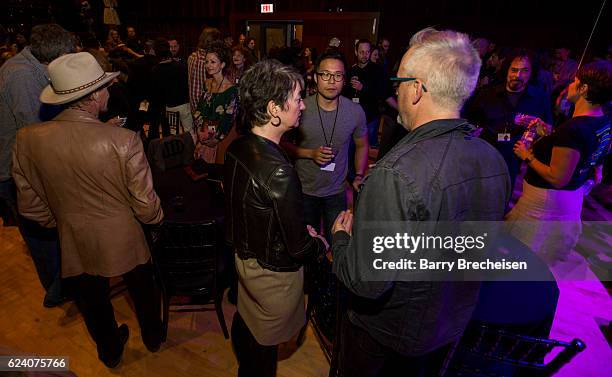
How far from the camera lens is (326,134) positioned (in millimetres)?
2793

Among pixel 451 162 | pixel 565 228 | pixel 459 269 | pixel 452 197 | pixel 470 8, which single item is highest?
pixel 470 8

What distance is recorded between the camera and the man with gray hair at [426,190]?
3.87 feet

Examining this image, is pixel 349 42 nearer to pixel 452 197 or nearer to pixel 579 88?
pixel 579 88

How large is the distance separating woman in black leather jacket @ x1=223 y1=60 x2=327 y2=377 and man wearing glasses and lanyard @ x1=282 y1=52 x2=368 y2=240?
956 millimetres

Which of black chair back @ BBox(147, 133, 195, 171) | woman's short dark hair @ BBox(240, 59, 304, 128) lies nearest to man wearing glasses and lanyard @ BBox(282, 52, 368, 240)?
woman's short dark hair @ BBox(240, 59, 304, 128)

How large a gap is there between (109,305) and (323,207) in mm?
1674

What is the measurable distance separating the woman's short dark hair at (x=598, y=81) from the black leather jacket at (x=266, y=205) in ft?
7.19

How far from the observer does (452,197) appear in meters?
1.21

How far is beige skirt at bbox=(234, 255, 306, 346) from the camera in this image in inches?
69.2

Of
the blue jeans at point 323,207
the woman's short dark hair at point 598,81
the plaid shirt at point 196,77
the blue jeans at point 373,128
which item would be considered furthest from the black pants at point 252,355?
the blue jeans at point 373,128

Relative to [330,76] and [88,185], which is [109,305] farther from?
[330,76]

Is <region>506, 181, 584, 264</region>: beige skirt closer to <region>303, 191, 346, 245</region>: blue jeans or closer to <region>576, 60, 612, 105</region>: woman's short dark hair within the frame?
<region>576, 60, 612, 105</region>: woman's short dark hair

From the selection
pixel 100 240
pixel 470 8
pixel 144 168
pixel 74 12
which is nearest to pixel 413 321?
pixel 144 168

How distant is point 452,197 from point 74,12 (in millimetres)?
15529
